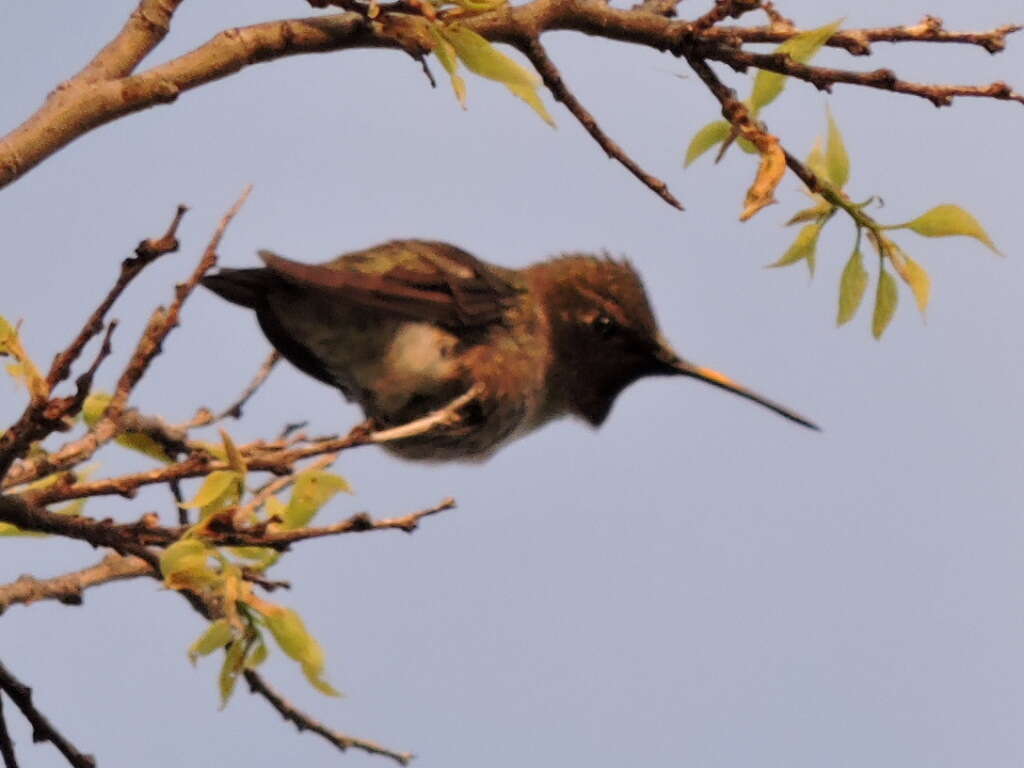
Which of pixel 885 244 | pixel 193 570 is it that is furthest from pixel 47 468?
pixel 885 244

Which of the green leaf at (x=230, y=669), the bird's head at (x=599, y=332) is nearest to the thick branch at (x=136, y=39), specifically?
the green leaf at (x=230, y=669)

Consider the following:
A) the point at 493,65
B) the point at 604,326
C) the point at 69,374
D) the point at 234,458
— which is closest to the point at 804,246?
the point at 493,65

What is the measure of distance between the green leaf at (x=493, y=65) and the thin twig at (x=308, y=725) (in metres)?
1.38

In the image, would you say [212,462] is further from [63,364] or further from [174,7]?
[174,7]

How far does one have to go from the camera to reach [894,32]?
3486mm

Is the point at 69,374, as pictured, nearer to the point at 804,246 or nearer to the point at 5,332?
the point at 5,332

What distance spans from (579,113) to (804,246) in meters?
0.62

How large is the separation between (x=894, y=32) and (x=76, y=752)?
7.98 feet

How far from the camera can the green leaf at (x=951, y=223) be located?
346cm

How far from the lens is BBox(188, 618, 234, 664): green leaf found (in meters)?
2.67

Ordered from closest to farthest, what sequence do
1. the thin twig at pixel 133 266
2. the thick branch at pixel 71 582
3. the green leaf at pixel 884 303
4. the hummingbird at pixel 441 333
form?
the thin twig at pixel 133 266 < the thick branch at pixel 71 582 < the green leaf at pixel 884 303 < the hummingbird at pixel 441 333

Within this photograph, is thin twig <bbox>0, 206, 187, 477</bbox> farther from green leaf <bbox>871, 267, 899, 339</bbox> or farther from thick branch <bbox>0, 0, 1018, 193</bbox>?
green leaf <bbox>871, 267, 899, 339</bbox>

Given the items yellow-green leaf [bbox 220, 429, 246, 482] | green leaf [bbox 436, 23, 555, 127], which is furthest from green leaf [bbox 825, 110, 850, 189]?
yellow-green leaf [bbox 220, 429, 246, 482]

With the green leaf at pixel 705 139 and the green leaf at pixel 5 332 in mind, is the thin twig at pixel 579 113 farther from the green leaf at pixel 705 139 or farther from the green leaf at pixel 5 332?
the green leaf at pixel 5 332
